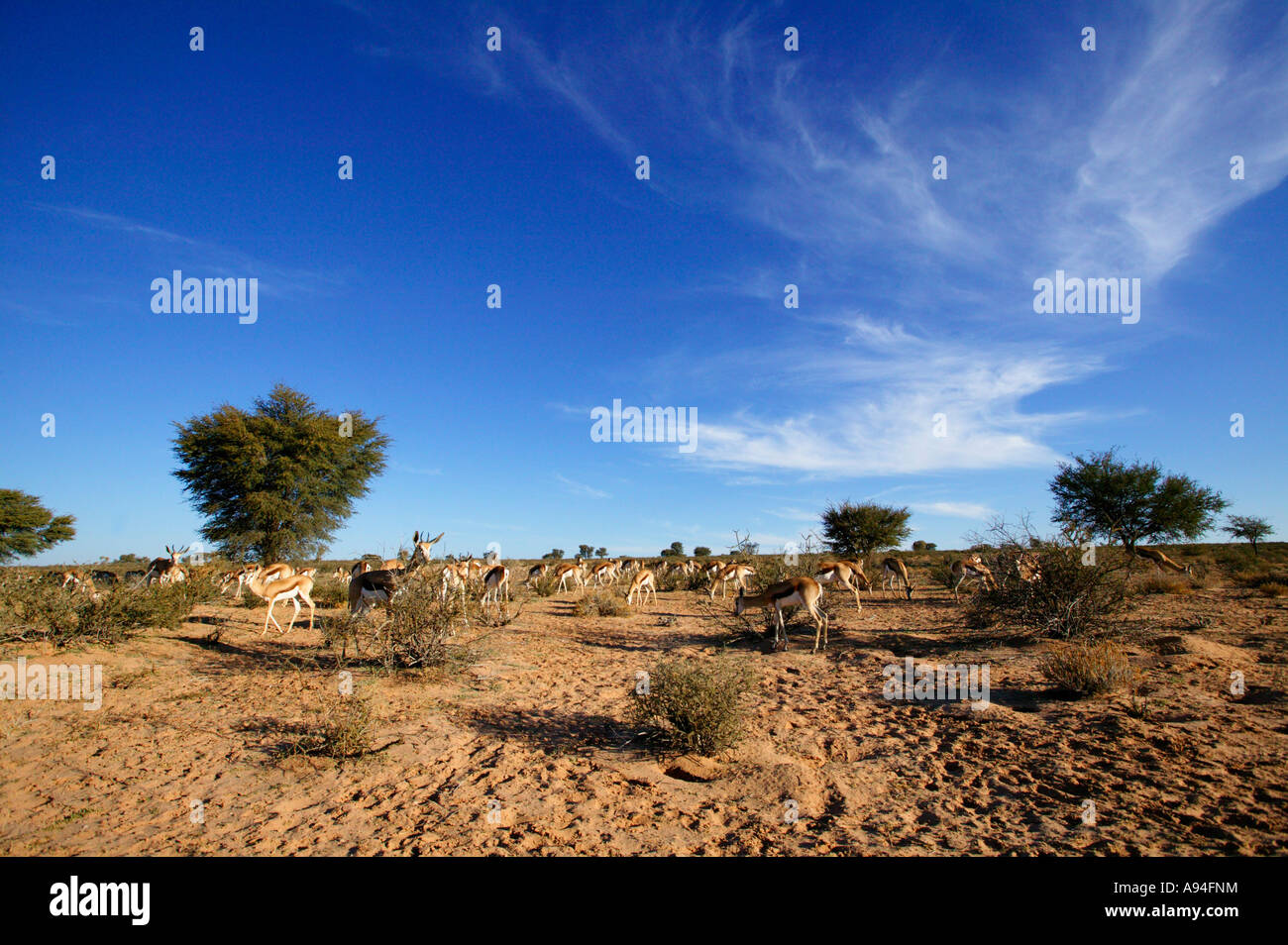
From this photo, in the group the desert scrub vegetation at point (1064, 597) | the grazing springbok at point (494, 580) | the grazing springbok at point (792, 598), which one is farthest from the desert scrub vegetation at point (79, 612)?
the desert scrub vegetation at point (1064, 597)

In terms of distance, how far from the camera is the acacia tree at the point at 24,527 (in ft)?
95.5

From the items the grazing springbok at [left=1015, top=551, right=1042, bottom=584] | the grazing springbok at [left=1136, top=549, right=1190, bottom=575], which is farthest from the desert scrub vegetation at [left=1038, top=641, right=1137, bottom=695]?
the grazing springbok at [left=1136, top=549, right=1190, bottom=575]

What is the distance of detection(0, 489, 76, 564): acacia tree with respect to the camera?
2909cm

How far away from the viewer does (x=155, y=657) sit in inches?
379

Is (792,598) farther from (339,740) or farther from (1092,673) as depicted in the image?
(339,740)

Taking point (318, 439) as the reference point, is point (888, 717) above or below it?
below

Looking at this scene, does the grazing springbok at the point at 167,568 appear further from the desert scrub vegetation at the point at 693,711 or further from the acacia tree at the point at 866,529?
the acacia tree at the point at 866,529

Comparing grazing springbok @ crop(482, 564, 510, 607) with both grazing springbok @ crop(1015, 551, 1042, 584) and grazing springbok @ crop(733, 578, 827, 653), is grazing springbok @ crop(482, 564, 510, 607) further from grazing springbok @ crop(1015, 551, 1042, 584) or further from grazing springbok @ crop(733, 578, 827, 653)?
grazing springbok @ crop(1015, 551, 1042, 584)

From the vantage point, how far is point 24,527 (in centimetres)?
2977

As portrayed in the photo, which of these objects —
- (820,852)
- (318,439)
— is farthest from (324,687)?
(318,439)

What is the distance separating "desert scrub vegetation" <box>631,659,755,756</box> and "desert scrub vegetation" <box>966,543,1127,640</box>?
809cm

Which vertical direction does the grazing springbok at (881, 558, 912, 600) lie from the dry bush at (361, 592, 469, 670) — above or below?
below
